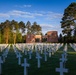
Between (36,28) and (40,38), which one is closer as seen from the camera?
(40,38)

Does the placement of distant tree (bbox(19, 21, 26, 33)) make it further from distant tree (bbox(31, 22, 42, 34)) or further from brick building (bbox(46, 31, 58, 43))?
brick building (bbox(46, 31, 58, 43))

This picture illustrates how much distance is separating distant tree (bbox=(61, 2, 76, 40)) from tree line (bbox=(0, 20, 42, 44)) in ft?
63.5

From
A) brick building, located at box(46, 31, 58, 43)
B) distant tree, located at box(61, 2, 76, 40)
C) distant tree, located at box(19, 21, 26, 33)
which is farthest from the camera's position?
distant tree, located at box(19, 21, 26, 33)

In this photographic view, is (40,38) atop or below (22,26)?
below

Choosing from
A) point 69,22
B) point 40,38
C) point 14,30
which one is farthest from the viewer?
point 14,30

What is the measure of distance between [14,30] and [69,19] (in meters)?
41.4

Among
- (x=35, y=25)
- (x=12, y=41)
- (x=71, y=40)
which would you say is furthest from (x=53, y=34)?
(x=35, y=25)

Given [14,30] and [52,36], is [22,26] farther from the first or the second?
[52,36]

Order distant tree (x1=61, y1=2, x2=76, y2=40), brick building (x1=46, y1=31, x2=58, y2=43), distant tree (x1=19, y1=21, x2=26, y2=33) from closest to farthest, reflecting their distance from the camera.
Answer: distant tree (x1=61, y1=2, x2=76, y2=40) < brick building (x1=46, y1=31, x2=58, y2=43) < distant tree (x1=19, y1=21, x2=26, y2=33)

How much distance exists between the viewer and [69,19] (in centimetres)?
7238

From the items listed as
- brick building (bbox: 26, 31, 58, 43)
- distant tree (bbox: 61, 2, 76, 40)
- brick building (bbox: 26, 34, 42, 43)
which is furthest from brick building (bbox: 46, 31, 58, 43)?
distant tree (bbox: 61, 2, 76, 40)

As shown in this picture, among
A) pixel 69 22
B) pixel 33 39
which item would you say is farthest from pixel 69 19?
pixel 33 39

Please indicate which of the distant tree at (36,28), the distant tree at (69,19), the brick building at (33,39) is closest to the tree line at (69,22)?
the distant tree at (69,19)

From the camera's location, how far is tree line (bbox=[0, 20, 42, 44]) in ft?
275
